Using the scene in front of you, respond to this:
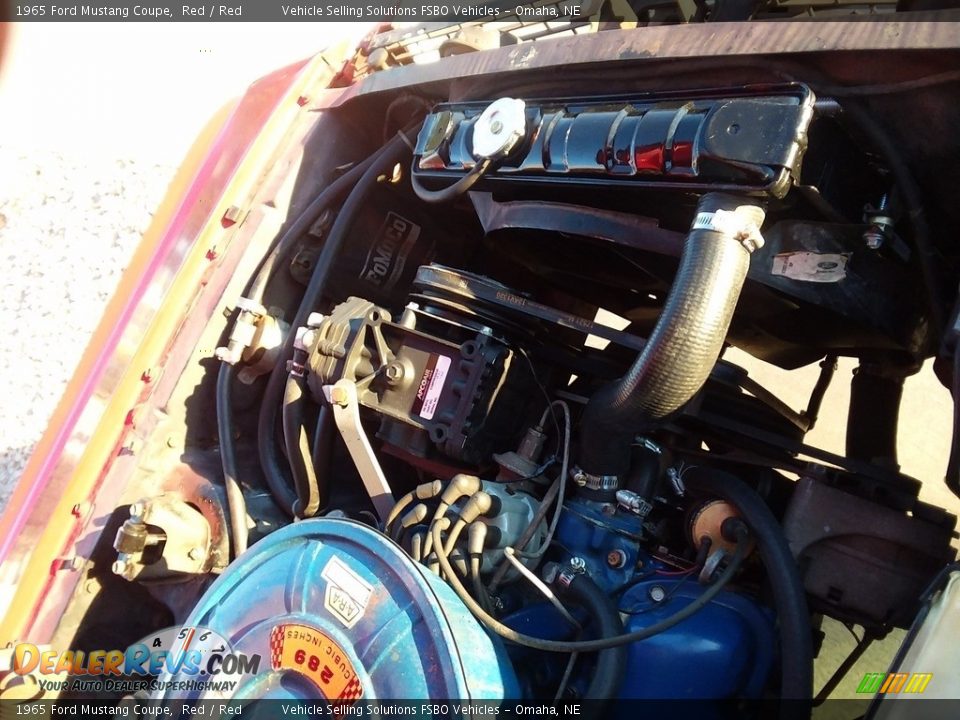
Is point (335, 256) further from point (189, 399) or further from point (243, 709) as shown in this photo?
point (243, 709)

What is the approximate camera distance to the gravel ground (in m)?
2.93

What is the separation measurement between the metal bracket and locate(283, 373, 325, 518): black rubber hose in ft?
0.62

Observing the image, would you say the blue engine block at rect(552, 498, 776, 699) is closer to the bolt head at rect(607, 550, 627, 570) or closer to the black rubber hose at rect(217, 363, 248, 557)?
the bolt head at rect(607, 550, 627, 570)

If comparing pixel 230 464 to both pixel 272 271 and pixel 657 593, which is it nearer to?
pixel 272 271

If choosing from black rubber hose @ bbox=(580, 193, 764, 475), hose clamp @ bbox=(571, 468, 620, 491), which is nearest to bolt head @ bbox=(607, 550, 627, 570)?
hose clamp @ bbox=(571, 468, 620, 491)

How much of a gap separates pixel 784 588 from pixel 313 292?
43.5 inches

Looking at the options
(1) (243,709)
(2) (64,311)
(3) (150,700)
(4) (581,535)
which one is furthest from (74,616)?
(2) (64,311)

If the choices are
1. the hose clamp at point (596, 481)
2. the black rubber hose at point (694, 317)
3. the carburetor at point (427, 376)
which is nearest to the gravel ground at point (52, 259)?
the carburetor at point (427, 376)

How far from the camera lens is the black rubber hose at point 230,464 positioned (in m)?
1.49

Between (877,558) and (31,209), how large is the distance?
3725mm

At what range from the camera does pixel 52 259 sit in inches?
128

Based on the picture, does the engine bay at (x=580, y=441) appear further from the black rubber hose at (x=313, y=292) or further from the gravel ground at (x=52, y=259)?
the gravel ground at (x=52, y=259)

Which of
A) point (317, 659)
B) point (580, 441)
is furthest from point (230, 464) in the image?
point (580, 441)

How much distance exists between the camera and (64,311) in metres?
3.13
